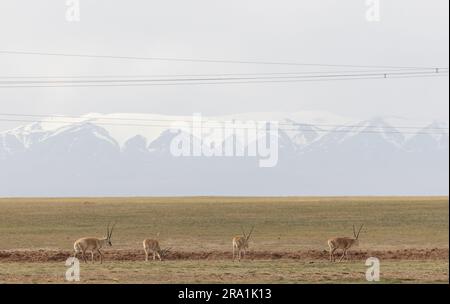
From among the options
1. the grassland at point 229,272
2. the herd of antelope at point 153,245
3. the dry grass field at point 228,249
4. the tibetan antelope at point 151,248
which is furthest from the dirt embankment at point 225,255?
the grassland at point 229,272

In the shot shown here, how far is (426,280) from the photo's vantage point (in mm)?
27766

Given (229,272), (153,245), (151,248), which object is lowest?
(229,272)

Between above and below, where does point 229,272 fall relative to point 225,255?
below

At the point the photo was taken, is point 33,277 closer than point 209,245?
Yes

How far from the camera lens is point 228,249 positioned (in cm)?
4525

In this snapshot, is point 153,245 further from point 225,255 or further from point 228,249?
point 228,249

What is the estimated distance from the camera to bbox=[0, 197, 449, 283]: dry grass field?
96.1 ft

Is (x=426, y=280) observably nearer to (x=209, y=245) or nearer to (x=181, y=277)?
(x=181, y=277)

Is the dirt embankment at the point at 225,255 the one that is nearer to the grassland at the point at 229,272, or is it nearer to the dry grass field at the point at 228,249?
the dry grass field at the point at 228,249

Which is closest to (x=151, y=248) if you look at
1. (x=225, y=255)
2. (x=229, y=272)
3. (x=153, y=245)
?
(x=153, y=245)

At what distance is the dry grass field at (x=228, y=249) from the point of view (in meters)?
29.3
